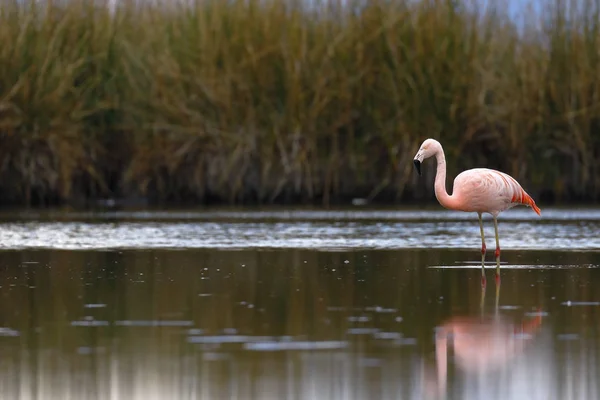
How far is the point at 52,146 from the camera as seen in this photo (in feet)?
72.2

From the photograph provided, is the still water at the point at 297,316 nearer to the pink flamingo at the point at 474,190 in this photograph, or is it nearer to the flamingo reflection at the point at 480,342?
the flamingo reflection at the point at 480,342

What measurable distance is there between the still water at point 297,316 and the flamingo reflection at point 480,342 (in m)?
0.01

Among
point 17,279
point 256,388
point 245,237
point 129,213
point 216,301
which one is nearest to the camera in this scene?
point 256,388

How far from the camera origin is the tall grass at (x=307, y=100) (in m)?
22.3

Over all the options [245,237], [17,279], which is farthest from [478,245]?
[17,279]

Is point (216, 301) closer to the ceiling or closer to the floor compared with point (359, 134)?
closer to the floor

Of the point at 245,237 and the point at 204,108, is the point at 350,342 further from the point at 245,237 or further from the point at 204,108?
the point at 204,108

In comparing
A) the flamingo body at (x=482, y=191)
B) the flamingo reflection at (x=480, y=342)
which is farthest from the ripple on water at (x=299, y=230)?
Result: the flamingo reflection at (x=480, y=342)

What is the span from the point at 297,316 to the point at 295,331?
0.70m

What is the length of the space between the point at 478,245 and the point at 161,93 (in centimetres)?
897

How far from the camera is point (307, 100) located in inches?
888

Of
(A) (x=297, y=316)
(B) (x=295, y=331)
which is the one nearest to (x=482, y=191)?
(A) (x=297, y=316)

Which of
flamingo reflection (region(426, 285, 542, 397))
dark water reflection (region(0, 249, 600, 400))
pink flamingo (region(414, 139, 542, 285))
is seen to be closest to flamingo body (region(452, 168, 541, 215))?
pink flamingo (region(414, 139, 542, 285))

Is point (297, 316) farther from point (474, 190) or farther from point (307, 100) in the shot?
point (307, 100)
